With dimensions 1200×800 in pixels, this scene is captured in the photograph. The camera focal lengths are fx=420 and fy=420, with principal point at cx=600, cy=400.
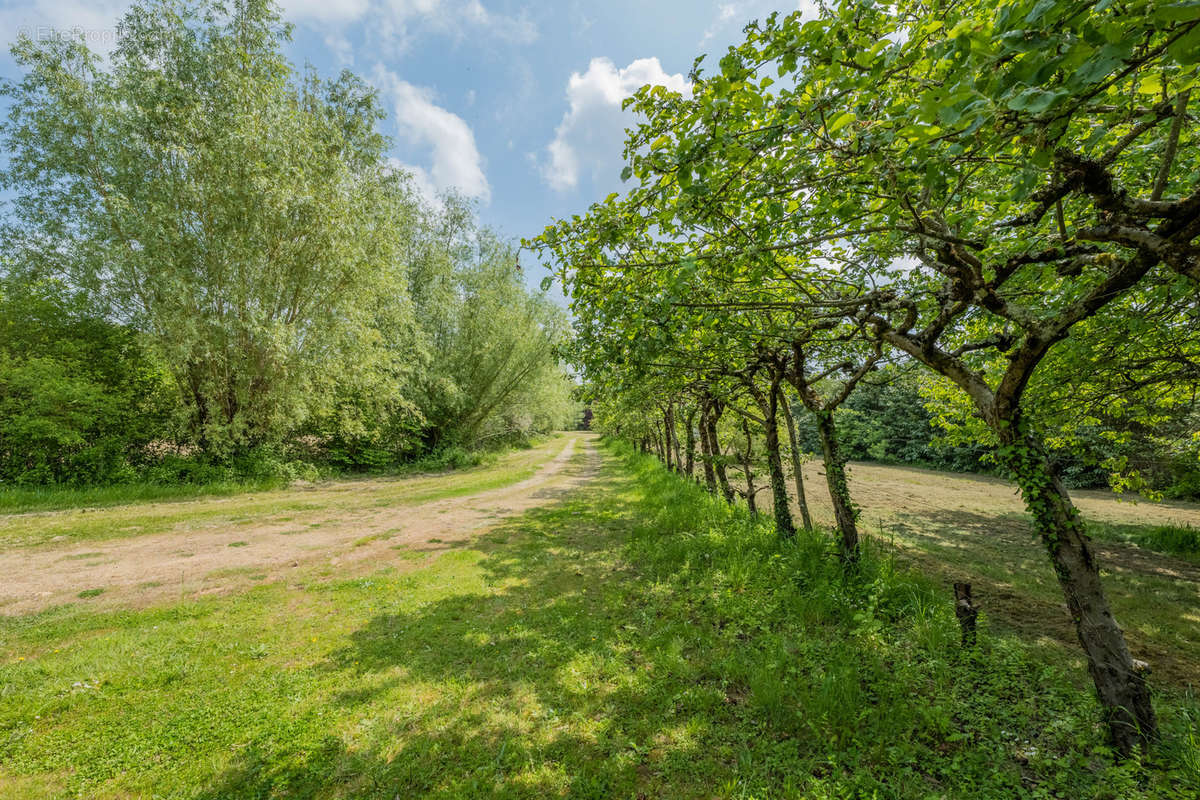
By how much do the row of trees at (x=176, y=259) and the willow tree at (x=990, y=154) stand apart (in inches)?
610

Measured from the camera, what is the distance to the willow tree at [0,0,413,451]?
12.7 metres

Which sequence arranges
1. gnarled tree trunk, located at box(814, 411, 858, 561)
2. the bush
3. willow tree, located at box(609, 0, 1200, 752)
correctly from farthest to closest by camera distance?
the bush, gnarled tree trunk, located at box(814, 411, 858, 561), willow tree, located at box(609, 0, 1200, 752)

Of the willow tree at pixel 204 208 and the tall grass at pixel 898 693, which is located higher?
the willow tree at pixel 204 208

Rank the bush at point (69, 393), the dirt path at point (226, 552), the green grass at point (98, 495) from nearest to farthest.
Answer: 1. the dirt path at point (226, 552)
2. the green grass at point (98, 495)
3. the bush at point (69, 393)

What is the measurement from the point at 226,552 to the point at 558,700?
294 inches

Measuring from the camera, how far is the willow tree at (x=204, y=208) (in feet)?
41.7

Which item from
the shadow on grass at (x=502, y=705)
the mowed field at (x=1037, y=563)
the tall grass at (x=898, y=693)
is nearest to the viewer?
the tall grass at (x=898, y=693)

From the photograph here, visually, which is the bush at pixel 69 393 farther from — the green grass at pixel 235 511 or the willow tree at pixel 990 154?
the willow tree at pixel 990 154

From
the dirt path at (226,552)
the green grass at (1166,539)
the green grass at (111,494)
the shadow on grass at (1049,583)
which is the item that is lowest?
the green grass at (1166,539)

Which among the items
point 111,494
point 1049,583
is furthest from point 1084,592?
point 111,494

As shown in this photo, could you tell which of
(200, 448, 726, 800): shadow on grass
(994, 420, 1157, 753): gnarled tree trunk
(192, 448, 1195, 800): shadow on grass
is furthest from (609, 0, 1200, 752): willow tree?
(200, 448, 726, 800): shadow on grass

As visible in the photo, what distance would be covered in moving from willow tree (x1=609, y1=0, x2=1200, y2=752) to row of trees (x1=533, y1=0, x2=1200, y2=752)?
2cm

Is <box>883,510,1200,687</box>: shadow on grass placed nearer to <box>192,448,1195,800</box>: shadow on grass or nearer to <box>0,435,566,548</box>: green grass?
<box>192,448,1195,800</box>: shadow on grass

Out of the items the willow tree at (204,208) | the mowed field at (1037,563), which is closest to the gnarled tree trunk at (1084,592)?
the mowed field at (1037,563)
